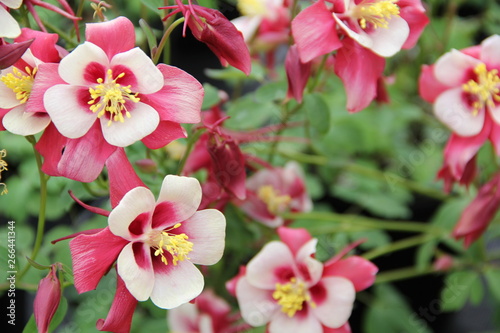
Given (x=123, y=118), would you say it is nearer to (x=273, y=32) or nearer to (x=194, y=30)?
(x=194, y=30)

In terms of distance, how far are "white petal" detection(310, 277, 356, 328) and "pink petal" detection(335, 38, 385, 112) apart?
0.19 metres

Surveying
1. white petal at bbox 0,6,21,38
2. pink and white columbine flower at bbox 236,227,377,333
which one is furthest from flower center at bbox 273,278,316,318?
white petal at bbox 0,6,21,38

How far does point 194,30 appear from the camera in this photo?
0.50 m

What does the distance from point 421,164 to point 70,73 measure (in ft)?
3.04

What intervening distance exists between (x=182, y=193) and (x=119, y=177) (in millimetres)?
53

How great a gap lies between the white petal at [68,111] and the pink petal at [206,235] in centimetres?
12

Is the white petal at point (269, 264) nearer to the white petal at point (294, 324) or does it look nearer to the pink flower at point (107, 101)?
the white petal at point (294, 324)

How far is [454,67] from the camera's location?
662mm

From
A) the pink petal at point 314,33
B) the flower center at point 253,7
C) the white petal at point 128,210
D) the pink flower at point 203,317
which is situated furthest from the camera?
the flower center at point 253,7

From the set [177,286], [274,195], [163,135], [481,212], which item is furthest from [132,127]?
[481,212]

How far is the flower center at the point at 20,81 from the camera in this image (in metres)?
0.47

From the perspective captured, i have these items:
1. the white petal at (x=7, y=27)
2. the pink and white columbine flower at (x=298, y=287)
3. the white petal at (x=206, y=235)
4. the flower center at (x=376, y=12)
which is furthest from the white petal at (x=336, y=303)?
the white petal at (x=7, y=27)

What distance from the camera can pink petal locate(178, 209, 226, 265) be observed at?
0.50 metres

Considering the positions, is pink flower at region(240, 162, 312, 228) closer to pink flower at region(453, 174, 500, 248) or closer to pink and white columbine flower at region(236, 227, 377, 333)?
pink and white columbine flower at region(236, 227, 377, 333)
